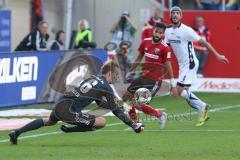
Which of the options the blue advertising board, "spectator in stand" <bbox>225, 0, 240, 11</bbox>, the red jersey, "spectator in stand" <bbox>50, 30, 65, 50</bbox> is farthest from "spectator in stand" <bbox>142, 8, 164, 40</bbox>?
the red jersey

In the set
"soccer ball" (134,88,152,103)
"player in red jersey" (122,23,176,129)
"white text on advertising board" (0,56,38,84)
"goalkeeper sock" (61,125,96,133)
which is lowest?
"white text on advertising board" (0,56,38,84)

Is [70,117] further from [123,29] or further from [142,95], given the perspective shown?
[123,29]

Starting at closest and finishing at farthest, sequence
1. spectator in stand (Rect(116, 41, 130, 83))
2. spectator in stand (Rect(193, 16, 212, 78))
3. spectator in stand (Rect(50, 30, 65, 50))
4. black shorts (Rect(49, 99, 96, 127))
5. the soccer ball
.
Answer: black shorts (Rect(49, 99, 96, 127))
the soccer ball
spectator in stand (Rect(116, 41, 130, 83))
spectator in stand (Rect(50, 30, 65, 50))
spectator in stand (Rect(193, 16, 212, 78))

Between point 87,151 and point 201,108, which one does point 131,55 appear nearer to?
point 201,108

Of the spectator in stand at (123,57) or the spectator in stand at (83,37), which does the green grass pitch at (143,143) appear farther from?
the spectator in stand at (83,37)

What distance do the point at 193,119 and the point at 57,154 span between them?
21.5 feet

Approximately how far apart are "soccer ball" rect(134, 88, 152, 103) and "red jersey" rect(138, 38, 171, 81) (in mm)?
515

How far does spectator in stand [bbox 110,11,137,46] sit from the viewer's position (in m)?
28.4

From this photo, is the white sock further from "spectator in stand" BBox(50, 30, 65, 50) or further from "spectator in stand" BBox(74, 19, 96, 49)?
"spectator in stand" BBox(74, 19, 96, 49)

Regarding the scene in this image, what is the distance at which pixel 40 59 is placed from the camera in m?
22.9

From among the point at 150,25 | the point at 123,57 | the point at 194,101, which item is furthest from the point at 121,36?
the point at 194,101

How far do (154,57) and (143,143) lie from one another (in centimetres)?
317

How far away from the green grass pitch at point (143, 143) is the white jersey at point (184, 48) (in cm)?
93

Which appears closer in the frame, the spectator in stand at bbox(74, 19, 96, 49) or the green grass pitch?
the green grass pitch
